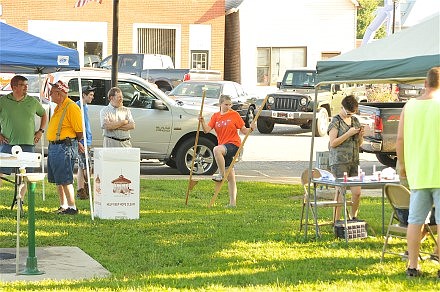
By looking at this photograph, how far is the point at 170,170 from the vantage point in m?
20.9

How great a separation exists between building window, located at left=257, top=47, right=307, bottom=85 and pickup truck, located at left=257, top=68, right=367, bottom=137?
1205 centimetres

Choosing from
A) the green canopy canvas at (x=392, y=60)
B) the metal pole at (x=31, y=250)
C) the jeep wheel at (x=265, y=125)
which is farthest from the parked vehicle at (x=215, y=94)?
the metal pole at (x=31, y=250)

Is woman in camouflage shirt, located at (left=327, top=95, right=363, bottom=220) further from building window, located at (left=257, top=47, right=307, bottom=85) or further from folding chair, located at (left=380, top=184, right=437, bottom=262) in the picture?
building window, located at (left=257, top=47, right=307, bottom=85)

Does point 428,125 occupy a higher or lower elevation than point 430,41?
lower

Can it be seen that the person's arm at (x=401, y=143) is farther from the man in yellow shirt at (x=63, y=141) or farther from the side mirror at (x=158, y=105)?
the side mirror at (x=158, y=105)

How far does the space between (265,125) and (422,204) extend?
23032mm

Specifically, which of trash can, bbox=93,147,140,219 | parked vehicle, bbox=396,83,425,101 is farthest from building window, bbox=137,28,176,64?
trash can, bbox=93,147,140,219

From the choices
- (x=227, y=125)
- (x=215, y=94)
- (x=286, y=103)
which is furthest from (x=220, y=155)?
(x=286, y=103)

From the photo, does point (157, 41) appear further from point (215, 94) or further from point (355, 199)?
point (355, 199)

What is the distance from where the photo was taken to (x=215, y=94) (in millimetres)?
29672

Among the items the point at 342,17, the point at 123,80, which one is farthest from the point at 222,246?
the point at 342,17

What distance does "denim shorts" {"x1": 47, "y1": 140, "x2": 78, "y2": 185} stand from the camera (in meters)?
13.7

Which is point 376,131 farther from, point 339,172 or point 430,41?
point 430,41

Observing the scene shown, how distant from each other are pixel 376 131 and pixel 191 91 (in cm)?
918
